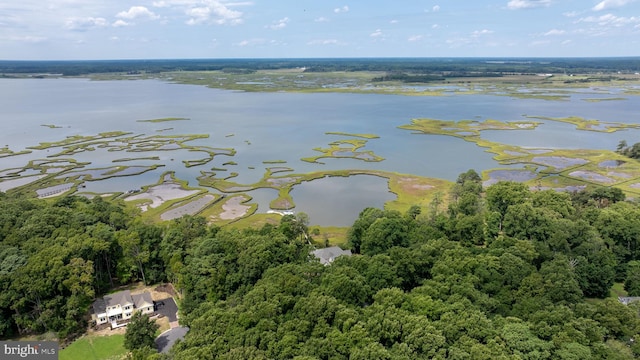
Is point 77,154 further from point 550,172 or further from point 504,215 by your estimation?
point 550,172

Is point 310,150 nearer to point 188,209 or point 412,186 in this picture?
point 412,186

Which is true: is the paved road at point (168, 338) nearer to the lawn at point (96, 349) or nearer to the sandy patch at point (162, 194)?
the lawn at point (96, 349)

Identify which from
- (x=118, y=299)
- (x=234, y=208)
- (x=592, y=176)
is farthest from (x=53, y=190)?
(x=592, y=176)

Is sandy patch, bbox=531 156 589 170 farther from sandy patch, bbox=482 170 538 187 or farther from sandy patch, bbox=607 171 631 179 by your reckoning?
sandy patch, bbox=482 170 538 187

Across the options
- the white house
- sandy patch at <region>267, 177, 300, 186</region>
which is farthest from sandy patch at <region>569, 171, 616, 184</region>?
the white house

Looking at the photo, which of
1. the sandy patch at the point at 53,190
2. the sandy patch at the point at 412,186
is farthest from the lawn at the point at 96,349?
the sandy patch at the point at 412,186
